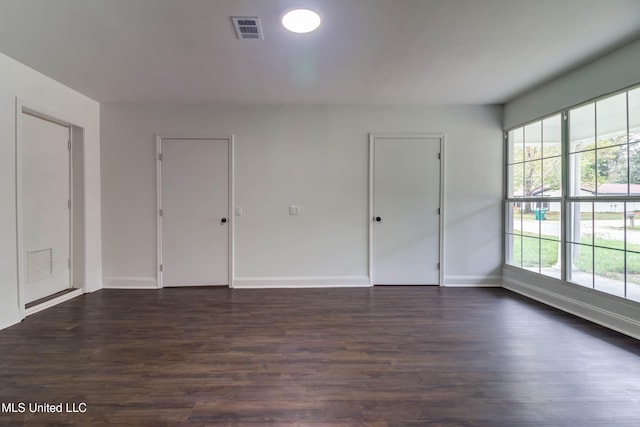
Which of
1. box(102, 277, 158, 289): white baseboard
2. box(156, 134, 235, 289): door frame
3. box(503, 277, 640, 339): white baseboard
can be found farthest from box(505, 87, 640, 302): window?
box(102, 277, 158, 289): white baseboard

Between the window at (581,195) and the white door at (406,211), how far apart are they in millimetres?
1043

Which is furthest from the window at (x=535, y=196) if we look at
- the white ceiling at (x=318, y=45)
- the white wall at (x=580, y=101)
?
the white ceiling at (x=318, y=45)

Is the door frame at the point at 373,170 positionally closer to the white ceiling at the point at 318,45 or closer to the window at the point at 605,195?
the white ceiling at the point at 318,45

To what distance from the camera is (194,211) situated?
13.0 ft

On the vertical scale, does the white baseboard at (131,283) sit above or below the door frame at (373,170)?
below

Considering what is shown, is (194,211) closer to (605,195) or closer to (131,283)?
(131,283)

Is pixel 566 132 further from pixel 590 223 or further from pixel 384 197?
pixel 384 197

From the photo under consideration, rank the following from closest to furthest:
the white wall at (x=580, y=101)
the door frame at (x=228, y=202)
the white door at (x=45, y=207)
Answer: the white wall at (x=580, y=101)
the white door at (x=45, y=207)
the door frame at (x=228, y=202)

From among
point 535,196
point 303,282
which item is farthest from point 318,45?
point 535,196

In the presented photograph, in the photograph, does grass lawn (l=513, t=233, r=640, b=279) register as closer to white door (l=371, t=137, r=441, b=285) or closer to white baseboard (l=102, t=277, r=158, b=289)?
white door (l=371, t=137, r=441, b=285)

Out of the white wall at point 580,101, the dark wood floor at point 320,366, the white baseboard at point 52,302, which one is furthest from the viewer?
the white baseboard at point 52,302

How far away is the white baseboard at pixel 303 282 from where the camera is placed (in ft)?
13.1

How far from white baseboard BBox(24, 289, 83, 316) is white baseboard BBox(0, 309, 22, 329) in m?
0.13

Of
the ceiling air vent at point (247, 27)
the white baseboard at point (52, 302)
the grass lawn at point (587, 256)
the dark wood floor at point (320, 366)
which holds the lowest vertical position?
the dark wood floor at point (320, 366)
